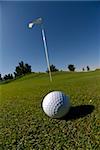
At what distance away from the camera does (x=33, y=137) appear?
4672mm

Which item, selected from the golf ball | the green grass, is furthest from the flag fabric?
the golf ball

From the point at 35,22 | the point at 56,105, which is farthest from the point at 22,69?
the point at 56,105

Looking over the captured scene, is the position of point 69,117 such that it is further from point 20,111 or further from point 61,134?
point 20,111

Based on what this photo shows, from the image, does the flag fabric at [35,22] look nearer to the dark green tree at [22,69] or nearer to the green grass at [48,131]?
the green grass at [48,131]

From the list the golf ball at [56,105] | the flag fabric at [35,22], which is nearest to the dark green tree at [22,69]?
the flag fabric at [35,22]

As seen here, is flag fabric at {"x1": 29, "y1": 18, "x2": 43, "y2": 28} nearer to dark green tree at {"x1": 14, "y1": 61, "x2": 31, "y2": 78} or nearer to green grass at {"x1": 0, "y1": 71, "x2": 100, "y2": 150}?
green grass at {"x1": 0, "y1": 71, "x2": 100, "y2": 150}

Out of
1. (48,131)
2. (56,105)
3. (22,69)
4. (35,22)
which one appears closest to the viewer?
(48,131)

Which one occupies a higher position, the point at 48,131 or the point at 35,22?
the point at 35,22

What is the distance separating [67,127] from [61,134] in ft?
0.99

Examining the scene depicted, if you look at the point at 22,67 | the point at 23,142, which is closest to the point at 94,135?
the point at 23,142

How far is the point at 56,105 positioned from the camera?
205 inches

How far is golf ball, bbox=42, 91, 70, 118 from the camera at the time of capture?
5.21 m

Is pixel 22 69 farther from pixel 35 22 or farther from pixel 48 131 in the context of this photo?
pixel 48 131

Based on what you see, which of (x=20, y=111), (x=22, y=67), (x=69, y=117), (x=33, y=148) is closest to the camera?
(x=33, y=148)
